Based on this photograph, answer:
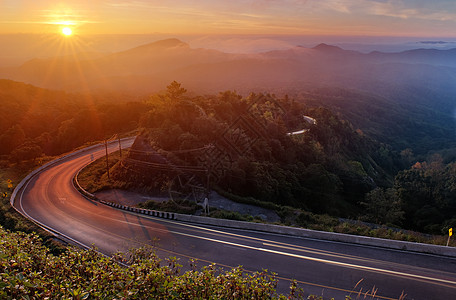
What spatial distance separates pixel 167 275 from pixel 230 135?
29311 millimetres

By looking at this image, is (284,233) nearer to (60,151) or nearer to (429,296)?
(429,296)

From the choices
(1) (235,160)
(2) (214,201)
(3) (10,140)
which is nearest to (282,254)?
(2) (214,201)

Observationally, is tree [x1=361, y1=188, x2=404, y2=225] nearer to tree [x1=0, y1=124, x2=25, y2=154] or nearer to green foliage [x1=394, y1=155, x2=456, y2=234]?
green foliage [x1=394, y1=155, x2=456, y2=234]


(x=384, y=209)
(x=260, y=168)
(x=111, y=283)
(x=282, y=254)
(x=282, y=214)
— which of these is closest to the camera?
(x=111, y=283)

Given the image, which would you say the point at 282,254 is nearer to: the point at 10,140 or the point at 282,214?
the point at 282,214

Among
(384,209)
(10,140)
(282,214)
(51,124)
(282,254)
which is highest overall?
(282,254)

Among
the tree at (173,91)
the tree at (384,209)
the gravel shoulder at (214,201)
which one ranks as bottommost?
the tree at (384,209)

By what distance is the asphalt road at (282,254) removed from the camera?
11.7 metres

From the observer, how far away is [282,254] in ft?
47.5

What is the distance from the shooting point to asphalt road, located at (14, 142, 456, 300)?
11.7 metres

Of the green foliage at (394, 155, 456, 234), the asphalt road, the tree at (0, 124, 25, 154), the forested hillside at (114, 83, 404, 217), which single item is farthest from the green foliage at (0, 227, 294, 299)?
the tree at (0, 124, 25, 154)

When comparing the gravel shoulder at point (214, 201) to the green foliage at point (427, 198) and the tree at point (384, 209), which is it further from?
the green foliage at point (427, 198)

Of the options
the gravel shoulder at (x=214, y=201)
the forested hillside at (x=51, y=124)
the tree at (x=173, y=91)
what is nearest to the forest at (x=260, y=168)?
the tree at (x=173, y=91)

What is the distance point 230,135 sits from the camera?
118 ft
